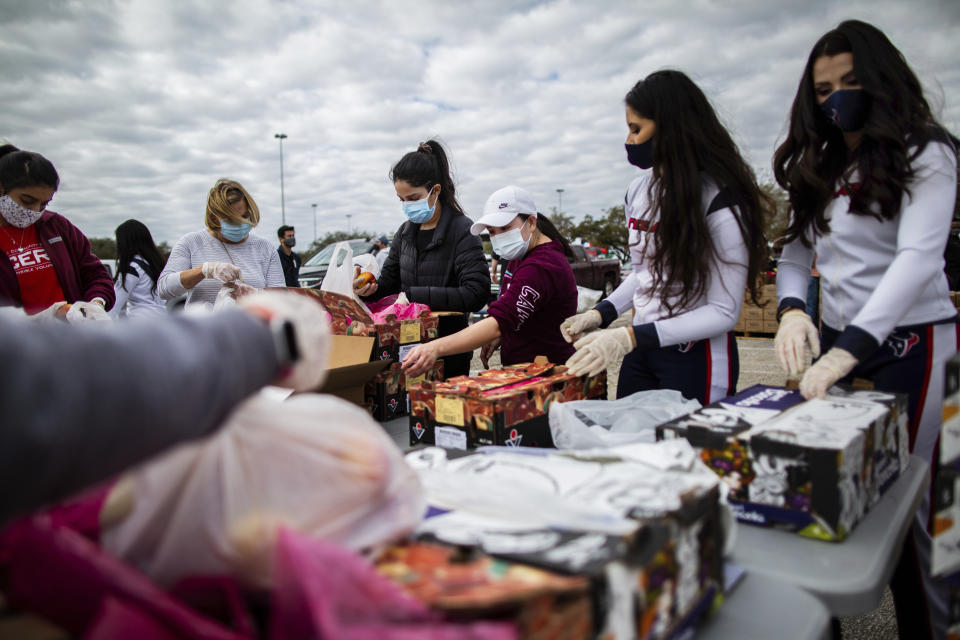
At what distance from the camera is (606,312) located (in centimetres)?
215

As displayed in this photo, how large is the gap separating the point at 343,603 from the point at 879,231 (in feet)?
5.02

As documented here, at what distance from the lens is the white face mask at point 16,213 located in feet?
8.44

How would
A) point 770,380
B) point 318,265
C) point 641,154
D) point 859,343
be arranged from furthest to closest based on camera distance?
point 318,265 → point 770,380 → point 641,154 → point 859,343

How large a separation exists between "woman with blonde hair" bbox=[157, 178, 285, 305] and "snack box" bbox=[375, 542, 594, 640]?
2661mm

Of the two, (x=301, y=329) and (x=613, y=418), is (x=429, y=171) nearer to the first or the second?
(x=613, y=418)

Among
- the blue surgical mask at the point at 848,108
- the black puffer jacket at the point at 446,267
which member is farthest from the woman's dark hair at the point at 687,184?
the black puffer jacket at the point at 446,267

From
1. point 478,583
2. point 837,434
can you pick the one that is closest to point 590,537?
point 478,583

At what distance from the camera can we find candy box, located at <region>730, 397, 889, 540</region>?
979 mm

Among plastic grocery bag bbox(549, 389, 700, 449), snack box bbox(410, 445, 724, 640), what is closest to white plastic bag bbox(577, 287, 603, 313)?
plastic grocery bag bbox(549, 389, 700, 449)

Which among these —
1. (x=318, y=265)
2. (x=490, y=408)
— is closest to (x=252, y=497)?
(x=490, y=408)

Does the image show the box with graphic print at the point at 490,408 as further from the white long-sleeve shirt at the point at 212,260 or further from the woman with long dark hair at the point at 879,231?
the white long-sleeve shirt at the point at 212,260

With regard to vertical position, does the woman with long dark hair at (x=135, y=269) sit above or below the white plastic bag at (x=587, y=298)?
above

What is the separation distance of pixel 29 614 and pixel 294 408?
0.30 m

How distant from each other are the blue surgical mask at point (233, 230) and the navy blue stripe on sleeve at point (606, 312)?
1991mm
